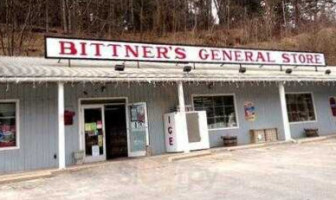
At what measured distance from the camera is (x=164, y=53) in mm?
14258

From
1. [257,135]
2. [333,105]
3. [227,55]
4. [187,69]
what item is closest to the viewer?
[187,69]

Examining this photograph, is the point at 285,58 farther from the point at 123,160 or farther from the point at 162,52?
the point at 123,160

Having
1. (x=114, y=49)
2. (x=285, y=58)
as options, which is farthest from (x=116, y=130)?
(x=285, y=58)

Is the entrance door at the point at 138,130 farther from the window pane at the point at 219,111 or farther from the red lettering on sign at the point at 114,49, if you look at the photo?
the window pane at the point at 219,111

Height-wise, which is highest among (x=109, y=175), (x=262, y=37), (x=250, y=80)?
(x=262, y=37)

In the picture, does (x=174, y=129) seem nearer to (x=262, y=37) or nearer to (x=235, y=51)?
(x=235, y=51)

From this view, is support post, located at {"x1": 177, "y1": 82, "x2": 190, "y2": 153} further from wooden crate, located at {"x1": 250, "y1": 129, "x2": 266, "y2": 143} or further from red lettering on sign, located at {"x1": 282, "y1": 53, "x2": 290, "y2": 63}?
red lettering on sign, located at {"x1": 282, "y1": 53, "x2": 290, "y2": 63}

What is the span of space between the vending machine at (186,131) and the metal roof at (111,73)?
4.35 ft

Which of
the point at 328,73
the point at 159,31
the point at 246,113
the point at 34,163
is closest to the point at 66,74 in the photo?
the point at 34,163

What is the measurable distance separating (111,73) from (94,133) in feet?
7.34

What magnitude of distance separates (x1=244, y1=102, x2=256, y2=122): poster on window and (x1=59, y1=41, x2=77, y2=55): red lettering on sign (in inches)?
287

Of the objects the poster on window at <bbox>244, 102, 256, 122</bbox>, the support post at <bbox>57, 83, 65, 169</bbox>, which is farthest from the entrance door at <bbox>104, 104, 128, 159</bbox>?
the poster on window at <bbox>244, 102, 256, 122</bbox>

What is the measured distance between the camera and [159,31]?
34.9 m

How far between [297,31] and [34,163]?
112 feet
